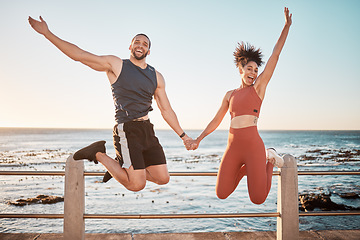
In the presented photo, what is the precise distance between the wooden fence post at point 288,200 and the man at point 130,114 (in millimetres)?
1586

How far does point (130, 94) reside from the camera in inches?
133

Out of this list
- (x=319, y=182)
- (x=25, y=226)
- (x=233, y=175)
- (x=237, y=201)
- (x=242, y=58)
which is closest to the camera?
(x=233, y=175)

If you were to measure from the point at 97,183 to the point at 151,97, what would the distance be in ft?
52.4

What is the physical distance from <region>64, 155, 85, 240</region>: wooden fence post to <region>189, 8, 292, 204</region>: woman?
1758 millimetres

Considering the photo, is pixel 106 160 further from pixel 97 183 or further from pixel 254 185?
pixel 97 183

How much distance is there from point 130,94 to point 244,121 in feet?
4.72

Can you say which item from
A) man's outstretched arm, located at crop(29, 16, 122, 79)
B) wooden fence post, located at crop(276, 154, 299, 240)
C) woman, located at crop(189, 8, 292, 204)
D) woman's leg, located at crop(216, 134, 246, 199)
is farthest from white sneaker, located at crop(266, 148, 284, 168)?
man's outstretched arm, located at crop(29, 16, 122, 79)

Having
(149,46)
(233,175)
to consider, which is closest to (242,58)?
(149,46)

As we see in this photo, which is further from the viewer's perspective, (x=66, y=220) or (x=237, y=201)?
(x=237, y=201)

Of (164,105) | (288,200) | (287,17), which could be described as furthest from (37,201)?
(287,17)

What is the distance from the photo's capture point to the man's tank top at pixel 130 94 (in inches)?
133

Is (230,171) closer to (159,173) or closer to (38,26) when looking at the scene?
(159,173)

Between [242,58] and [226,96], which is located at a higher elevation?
[242,58]

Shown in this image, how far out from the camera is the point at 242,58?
384cm
